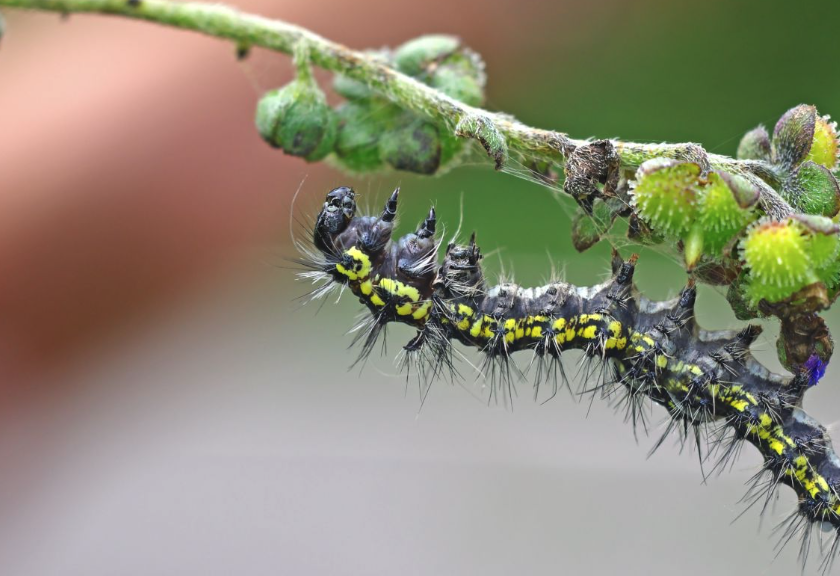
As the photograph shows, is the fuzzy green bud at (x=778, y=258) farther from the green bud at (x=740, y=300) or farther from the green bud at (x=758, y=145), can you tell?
the green bud at (x=758, y=145)

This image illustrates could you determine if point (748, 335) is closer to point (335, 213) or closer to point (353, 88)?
point (335, 213)

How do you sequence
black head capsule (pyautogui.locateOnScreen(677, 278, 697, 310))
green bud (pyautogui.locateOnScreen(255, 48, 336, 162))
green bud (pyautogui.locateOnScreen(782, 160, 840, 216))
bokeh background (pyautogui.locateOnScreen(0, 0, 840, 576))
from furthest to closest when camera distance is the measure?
bokeh background (pyautogui.locateOnScreen(0, 0, 840, 576)), green bud (pyautogui.locateOnScreen(255, 48, 336, 162)), black head capsule (pyautogui.locateOnScreen(677, 278, 697, 310)), green bud (pyautogui.locateOnScreen(782, 160, 840, 216))

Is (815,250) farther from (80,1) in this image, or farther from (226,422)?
(226,422)

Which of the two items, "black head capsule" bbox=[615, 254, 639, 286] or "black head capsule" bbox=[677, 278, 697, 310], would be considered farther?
"black head capsule" bbox=[615, 254, 639, 286]

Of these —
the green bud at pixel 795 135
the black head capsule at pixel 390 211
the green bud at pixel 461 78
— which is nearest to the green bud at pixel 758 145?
the green bud at pixel 795 135

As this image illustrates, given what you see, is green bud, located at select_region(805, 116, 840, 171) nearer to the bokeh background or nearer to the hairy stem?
the hairy stem

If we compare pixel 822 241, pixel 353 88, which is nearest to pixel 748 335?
pixel 822 241

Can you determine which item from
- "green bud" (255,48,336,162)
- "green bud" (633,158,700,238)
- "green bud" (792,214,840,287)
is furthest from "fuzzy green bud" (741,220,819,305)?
"green bud" (255,48,336,162)
